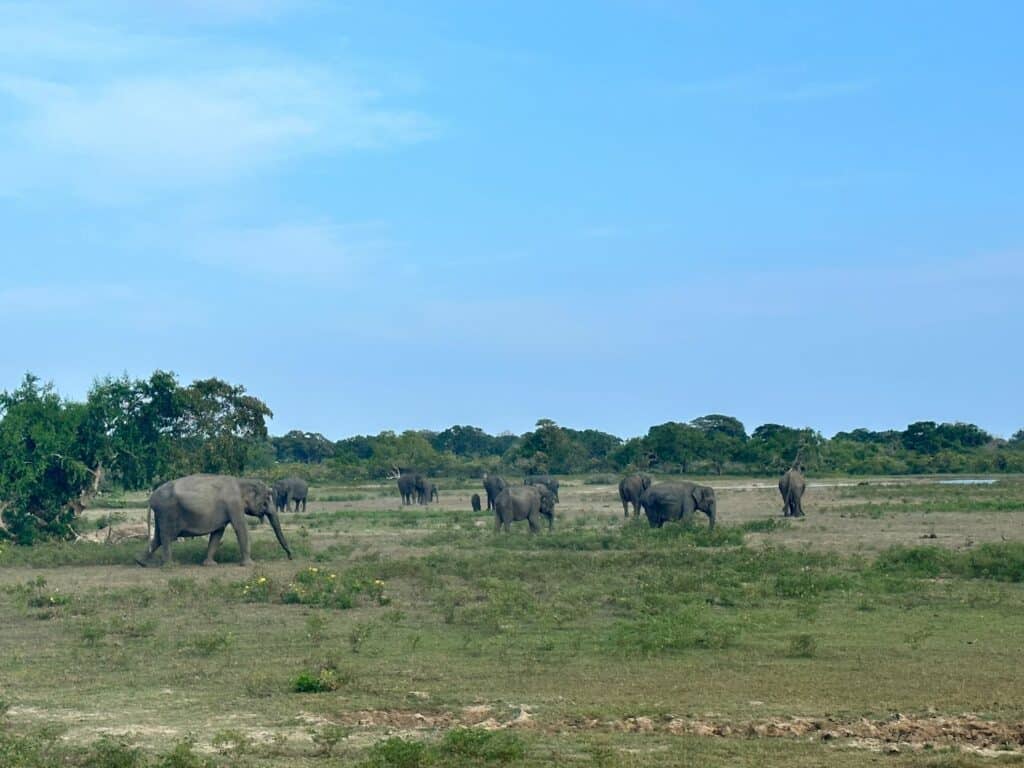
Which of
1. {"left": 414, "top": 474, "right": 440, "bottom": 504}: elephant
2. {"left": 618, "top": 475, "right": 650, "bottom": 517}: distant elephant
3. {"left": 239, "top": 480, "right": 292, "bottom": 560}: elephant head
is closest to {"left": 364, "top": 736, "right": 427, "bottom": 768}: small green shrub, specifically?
{"left": 239, "top": 480, "right": 292, "bottom": 560}: elephant head

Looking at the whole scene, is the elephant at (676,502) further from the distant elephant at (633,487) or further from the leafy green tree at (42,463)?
the leafy green tree at (42,463)

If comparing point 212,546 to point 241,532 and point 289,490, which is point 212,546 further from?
point 289,490

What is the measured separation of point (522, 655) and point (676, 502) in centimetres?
1989

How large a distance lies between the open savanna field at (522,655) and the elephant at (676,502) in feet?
15.4

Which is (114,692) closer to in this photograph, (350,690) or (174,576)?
(350,690)

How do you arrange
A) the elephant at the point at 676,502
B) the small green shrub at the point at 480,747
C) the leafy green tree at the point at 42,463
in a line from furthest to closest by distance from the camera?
1. the elephant at the point at 676,502
2. the leafy green tree at the point at 42,463
3. the small green shrub at the point at 480,747

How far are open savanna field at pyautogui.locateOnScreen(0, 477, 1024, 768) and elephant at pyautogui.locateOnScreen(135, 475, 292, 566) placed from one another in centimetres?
64

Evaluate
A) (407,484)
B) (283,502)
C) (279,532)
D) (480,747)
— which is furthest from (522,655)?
(407,484)

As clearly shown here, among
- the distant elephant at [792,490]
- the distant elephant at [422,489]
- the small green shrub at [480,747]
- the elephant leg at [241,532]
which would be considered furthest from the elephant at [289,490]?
the small green shrub at [480,747]

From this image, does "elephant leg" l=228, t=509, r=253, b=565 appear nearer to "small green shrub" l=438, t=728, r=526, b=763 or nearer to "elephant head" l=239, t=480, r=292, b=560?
"elephant head" l=239, t=480, r=292, b=560

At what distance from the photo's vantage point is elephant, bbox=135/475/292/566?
91.1 ft

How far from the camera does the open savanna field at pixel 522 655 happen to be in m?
11.6

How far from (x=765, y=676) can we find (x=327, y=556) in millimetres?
15815

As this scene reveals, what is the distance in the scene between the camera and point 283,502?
166 feet
